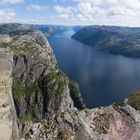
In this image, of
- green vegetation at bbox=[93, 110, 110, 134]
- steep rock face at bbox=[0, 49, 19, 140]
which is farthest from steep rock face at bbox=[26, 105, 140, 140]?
steep rock face at bbox=[0, 49, 19, 140]

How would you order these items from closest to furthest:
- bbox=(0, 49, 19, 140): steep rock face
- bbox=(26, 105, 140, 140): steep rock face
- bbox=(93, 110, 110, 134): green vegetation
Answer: bbox=(0, 49, 19, 140): steep rock face < bbox=(26, 105, 140, 140): steep rock face < bbox=(93, 110, 110, 134): green vegetation

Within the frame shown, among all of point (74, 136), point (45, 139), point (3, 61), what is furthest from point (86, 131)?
point (3, 61)

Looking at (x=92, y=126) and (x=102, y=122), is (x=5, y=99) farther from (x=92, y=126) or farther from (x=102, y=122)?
(x=102, y=122)

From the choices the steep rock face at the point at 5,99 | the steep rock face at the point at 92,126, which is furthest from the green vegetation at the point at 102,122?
the steep rock face at the point at 5,99

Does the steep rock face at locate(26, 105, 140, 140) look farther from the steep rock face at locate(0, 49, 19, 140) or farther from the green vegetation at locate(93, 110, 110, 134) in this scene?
the steep rock face at locate(0, 49, 19, 140)

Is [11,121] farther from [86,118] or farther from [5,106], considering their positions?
[86,118]

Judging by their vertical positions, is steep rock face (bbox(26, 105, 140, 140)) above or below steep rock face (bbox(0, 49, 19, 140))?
below

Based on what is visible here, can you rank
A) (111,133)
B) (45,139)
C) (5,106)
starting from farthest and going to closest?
(111,133) < (45,139) < (5,106)

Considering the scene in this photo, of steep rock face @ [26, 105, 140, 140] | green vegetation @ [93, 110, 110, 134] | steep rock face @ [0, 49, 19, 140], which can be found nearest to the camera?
steep rock face @ [0, 49, 19, 140]

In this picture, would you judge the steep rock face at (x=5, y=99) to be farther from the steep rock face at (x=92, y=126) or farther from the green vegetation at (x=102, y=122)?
the green vegetation at (x=102, y=122)

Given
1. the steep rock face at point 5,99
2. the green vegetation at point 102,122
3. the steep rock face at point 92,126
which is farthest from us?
the green vegetation at point 102,122

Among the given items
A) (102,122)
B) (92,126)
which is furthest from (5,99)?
(102,122)
